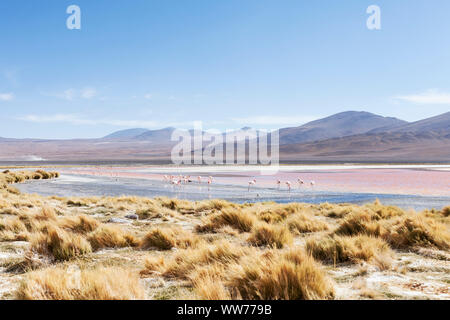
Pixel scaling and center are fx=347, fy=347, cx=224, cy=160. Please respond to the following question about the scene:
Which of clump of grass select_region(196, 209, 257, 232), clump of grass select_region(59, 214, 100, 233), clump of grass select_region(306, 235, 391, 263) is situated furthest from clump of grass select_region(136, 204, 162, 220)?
clump of grass select_region(306, 235, 391, 263)

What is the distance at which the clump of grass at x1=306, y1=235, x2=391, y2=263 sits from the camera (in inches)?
201

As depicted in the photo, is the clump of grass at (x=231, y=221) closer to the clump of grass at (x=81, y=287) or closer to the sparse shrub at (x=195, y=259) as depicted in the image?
the sparse shrub at (x=195, y=259)

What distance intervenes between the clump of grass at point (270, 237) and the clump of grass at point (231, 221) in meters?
1.46

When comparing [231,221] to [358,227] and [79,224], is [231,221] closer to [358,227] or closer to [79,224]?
[358,227]

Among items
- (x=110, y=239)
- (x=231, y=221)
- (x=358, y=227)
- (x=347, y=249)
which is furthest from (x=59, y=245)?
(x=358, y=227)

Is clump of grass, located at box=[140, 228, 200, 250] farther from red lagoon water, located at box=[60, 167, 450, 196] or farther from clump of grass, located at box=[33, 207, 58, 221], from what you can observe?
red lagoon water, located at box=[60, 167, 450, 196]

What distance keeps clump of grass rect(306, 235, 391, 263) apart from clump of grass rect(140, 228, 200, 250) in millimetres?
2239

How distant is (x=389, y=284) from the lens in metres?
4.05

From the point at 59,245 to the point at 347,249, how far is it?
15.1ft

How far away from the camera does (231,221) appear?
862 cm

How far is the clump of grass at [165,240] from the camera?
6477mm

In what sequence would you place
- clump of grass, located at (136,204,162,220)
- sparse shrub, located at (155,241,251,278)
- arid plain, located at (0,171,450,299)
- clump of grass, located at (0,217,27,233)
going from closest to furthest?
1. arid plain, located at (0,171,450,299)
2. sparse shrub, located at (155,241,251,278)
3. clump of grass, located at (0,217,27,233)
4. clump of grass, located at (136,204,162,220)

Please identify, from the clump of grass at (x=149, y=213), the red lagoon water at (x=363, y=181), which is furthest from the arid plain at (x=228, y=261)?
the red lagoon water at (x=363, y=181)
